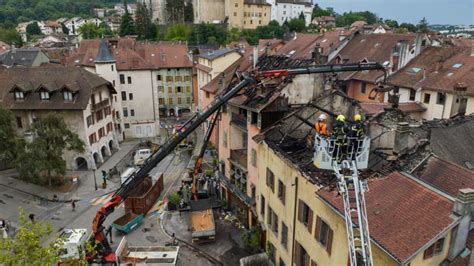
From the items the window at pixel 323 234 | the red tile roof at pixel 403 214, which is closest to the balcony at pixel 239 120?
the window at pixel 323 234

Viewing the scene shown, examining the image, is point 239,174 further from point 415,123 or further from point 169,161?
point 169,161

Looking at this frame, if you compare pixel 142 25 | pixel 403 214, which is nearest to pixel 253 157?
pixel 403 214

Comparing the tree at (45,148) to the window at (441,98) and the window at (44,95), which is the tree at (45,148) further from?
the window at (441,98)

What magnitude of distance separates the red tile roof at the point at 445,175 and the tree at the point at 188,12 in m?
138

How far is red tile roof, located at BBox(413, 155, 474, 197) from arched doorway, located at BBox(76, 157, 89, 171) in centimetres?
3928

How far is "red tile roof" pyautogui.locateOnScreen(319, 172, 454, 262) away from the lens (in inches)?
477

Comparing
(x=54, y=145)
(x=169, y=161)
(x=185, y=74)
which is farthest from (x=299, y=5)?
(x=54, y=145)

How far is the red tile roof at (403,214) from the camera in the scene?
12.1 m

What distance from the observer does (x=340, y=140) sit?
35.7 feet

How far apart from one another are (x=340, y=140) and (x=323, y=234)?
8.08 meters

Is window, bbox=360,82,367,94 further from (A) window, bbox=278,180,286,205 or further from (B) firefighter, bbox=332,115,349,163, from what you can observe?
Answer: (B) firefighter, bbox=332,115,349,163

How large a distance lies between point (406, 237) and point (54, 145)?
1359 inches

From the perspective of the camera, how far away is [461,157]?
19.9 metres

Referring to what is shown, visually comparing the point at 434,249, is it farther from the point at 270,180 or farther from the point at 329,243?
the point at 270,180
